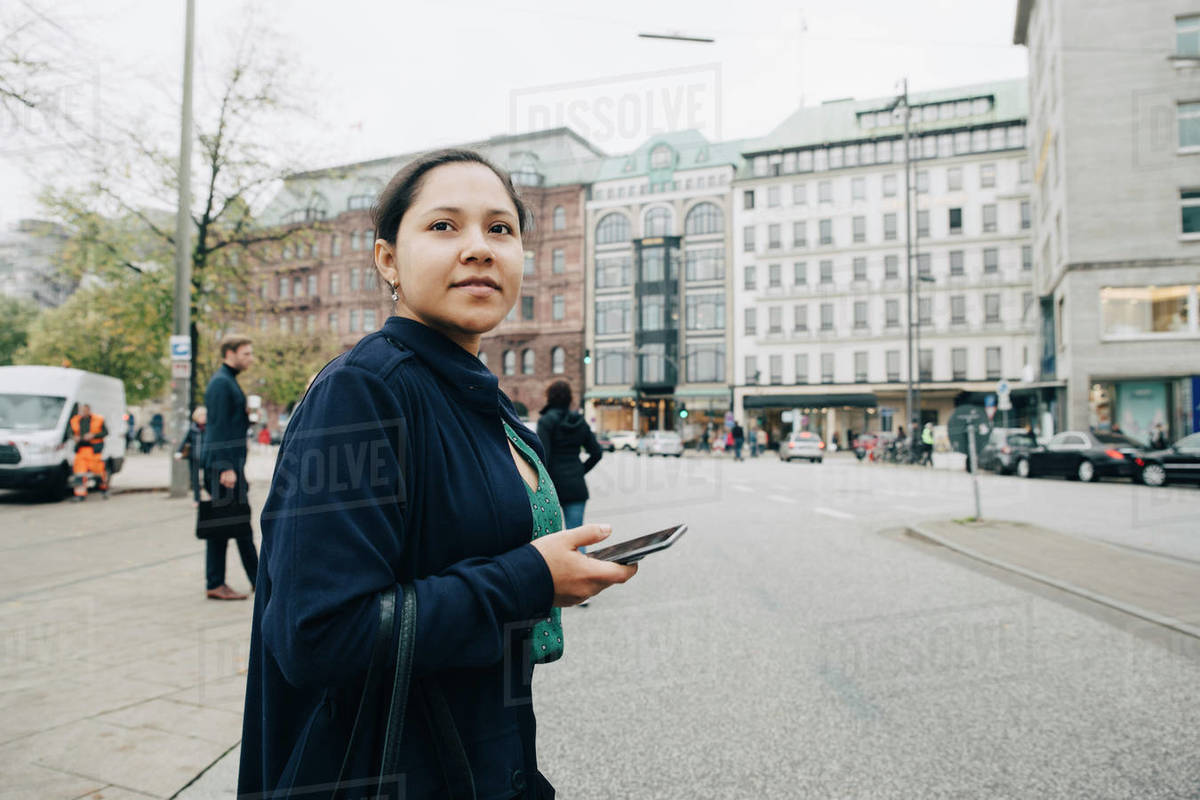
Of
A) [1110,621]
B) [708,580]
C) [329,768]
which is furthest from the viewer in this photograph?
[708,580]

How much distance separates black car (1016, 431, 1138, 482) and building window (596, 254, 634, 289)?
41898 millimetres

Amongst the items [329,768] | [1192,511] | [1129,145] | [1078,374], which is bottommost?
[1192,511]

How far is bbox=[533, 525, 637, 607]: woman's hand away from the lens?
1.36 metres

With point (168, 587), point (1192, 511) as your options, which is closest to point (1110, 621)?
point (168, 587)

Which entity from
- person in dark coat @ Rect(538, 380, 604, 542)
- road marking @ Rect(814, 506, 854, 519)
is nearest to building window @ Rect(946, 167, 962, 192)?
road marking @ Rect(814, 506, 854, 519)

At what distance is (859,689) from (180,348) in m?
13.8

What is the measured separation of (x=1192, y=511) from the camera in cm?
1393

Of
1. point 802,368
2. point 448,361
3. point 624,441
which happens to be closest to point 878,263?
point 802,368

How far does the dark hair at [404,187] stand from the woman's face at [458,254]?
0.02 meters

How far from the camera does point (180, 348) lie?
1477cm

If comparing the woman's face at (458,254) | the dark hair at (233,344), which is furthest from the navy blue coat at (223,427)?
the woman's face at (458,254)

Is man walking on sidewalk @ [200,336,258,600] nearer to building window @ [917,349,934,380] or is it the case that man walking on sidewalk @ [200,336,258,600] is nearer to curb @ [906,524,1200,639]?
curb @ [906,524,1200,639]

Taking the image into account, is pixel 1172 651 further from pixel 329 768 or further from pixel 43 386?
pixel 43 386

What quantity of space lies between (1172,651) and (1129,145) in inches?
1216
